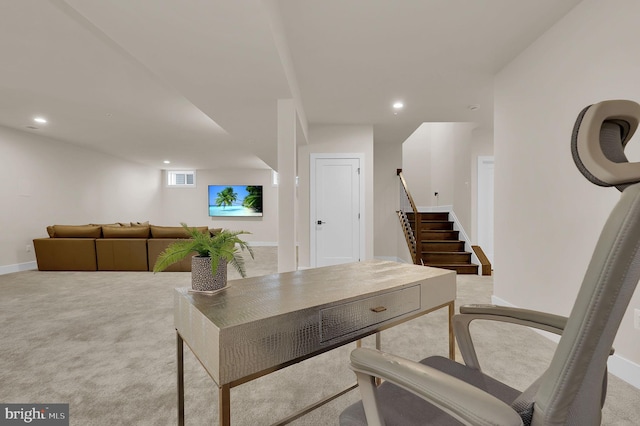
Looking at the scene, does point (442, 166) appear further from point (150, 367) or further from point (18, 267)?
point (18, 267)

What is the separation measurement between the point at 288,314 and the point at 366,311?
1.25ft

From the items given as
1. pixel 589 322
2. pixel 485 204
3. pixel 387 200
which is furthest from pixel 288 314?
pixel 387 200

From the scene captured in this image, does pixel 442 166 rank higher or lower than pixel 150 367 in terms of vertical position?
higher

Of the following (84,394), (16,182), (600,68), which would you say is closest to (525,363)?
(600,68)

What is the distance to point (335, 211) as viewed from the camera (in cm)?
509

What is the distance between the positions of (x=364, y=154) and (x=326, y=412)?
4.22 meters

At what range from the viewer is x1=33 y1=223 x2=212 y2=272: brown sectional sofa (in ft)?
17.5

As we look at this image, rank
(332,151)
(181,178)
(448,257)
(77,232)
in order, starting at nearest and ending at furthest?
(332,151) → (448,257) → (77,232) → (181,178)

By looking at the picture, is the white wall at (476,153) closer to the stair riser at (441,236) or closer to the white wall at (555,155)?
the stair riser at (441,236)

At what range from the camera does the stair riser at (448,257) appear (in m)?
5.25

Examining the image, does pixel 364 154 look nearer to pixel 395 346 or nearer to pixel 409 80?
pixel 409 80

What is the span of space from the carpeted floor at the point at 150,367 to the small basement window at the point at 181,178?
7.60 metres

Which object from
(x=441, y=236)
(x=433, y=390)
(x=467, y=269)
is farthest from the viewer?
(x=441, y=236)

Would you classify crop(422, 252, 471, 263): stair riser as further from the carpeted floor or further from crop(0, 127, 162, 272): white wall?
crop(0, 127, 162, 272): white wall
